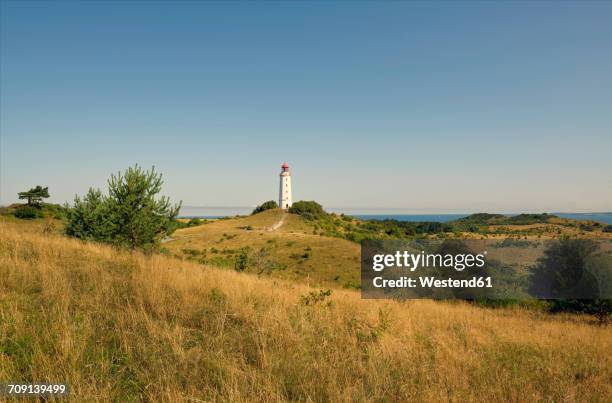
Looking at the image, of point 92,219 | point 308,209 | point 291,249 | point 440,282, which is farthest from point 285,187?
point 92,219

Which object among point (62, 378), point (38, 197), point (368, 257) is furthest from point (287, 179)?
point (62, 378)

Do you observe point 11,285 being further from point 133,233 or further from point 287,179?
point 287,179

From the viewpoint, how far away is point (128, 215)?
17203 millimetres

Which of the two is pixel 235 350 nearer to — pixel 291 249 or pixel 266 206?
pixel 291 249

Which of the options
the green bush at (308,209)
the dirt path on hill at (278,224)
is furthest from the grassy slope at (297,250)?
the green bush at (308,209)

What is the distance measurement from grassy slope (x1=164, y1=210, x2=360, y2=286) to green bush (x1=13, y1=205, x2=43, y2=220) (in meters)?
16.5

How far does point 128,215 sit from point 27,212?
29491mm

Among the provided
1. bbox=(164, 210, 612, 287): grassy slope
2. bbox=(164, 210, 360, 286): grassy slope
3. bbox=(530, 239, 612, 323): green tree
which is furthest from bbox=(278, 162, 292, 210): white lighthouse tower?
bbox=(530, 239, 612, 323): green tree

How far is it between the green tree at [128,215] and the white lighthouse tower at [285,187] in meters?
71.6

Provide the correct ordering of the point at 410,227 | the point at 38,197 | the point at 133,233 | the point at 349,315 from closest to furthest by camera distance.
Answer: the point at 349,315
the point at 133,233
the point at 38,197
the point at 410,227

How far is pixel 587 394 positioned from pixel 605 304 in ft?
53.3

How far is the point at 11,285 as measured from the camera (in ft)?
19.5

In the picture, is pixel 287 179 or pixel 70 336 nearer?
pixel 70 336

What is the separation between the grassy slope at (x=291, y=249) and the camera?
129ft
